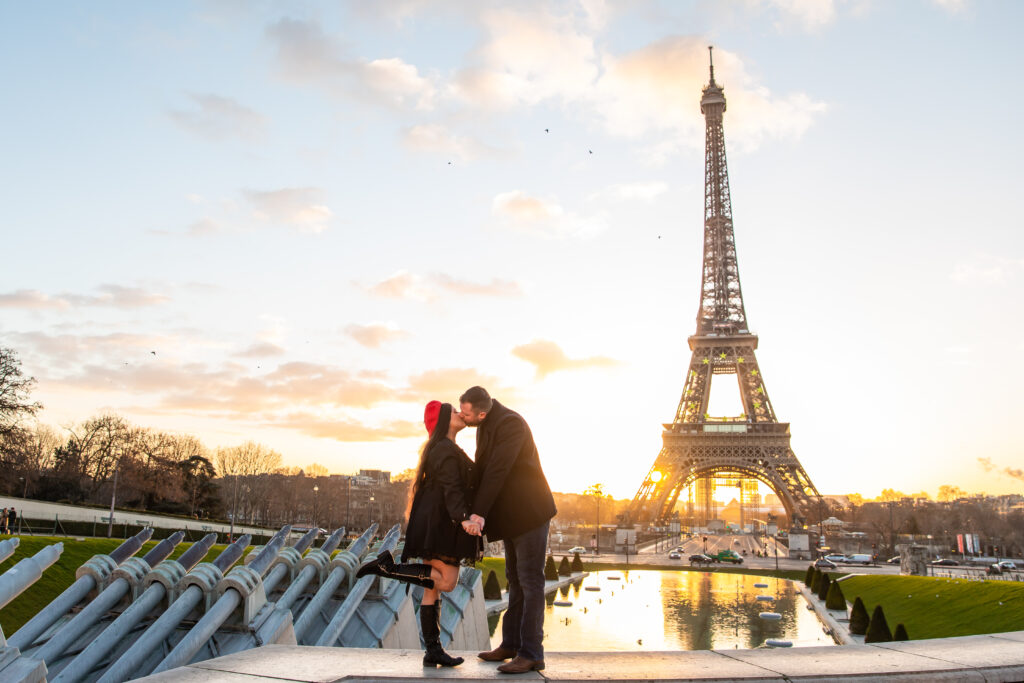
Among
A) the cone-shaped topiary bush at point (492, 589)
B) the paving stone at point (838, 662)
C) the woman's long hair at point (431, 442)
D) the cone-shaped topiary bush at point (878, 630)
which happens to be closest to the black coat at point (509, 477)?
the woman's long hair at point (431, 442)

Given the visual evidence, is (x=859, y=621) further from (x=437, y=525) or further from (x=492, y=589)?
(x=437, y=525)

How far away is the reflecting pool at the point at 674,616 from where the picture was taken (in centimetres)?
2403

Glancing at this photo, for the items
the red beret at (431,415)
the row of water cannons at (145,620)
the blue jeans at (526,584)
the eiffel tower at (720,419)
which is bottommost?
the row of water cannons at (145,620)

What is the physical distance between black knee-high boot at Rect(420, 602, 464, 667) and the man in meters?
0.43

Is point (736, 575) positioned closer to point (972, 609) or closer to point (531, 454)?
point (972, 609)

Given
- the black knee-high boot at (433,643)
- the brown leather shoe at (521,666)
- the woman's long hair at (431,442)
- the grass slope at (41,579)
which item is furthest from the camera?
the grass slope at (41,579)

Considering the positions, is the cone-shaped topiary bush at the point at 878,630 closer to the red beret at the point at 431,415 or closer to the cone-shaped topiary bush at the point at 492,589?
the cone-shaped topiary bush at the point at 492,589

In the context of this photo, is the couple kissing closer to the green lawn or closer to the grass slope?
the grass slope

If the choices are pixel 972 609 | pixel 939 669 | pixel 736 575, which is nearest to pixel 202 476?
pixel 736 575

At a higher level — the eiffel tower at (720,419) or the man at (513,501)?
the eiffel tower at (720,419)

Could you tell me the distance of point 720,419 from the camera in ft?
274

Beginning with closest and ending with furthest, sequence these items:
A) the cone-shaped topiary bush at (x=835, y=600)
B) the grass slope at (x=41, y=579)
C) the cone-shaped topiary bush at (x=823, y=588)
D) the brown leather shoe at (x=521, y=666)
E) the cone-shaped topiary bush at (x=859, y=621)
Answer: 1. the brown leather shoe at (x=521, y=666)
2. the grass slope at (x=41, y=579)
3. the cone-shaped topiary bush at (x=859, y=621)
4. the cone-shaped topiary bush at (x=835, y=600)
5. the cone-shaped topiary bush at (x=823, y=588)

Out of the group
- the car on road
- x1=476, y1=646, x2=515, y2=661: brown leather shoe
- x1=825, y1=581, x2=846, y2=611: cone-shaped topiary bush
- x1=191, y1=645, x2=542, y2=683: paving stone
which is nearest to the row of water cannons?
x1=191, y1=645, x2=542, y2=683: paving stone

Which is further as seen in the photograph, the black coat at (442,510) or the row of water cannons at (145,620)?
the row of water cannons at (145,620)
